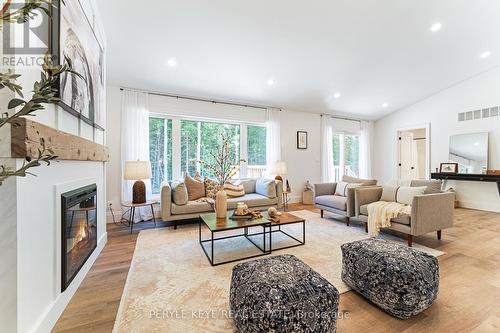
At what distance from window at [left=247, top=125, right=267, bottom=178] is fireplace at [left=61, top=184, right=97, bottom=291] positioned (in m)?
3.42

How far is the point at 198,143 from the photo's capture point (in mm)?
4781

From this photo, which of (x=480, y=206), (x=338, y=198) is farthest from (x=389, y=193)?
(x=480, y=206)

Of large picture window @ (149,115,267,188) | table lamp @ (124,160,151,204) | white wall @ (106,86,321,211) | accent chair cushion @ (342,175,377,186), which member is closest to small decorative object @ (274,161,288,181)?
large picture window @ (149,115,267,188)

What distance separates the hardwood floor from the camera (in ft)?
4.96

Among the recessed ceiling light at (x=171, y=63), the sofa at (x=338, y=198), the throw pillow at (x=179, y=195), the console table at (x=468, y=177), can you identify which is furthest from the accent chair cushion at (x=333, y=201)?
the recessed ceiling light at (x=171, y=63)

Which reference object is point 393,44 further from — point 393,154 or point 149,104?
point 149,104

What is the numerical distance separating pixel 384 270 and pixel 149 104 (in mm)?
4456

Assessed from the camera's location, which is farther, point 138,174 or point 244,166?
point 244,166

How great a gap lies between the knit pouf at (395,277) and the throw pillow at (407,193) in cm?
159

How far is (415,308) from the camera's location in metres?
1.56

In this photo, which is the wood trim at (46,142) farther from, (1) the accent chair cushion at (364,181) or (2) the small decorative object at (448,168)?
(2) the small decorative object at (448,168)

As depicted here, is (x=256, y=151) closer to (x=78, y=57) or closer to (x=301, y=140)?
(x=301, y=140)

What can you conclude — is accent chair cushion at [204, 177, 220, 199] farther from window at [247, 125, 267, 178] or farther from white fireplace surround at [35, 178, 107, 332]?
white fireplace surround at [35, 178, 107, 332]

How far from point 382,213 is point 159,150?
405cm
